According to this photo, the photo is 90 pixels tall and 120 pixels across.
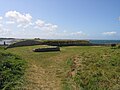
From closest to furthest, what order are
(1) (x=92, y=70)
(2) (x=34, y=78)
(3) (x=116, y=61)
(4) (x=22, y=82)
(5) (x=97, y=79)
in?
(4) (x=22, y=82)
(5) (x=97, y=79)
(2) (x=34, y=78)
(1) (x=92, y=70)
(3) (x=116, y=61)

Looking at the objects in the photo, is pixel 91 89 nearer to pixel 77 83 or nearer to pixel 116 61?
pixel 77 83

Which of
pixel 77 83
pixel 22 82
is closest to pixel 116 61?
pixel 77 83

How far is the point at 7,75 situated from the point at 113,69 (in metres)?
6.44

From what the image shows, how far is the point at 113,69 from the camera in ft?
46.1

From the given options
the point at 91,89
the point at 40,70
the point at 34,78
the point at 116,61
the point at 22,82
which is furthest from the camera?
the point at 116,61

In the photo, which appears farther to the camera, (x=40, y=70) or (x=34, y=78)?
(x=40, y=70)

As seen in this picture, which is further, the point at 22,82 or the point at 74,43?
the point at 74,43

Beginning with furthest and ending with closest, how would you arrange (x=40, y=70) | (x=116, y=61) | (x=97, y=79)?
(x=116, y=61)
(x=40, y=70)
(x=97, y=79)

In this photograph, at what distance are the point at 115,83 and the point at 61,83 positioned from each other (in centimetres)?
260

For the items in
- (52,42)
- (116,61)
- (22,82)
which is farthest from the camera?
(52,42)

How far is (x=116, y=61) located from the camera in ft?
54.4

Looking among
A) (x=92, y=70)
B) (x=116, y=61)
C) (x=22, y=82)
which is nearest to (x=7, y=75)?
(x=22, y=82)

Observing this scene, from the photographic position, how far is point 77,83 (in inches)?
436

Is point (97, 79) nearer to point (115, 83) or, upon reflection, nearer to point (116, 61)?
point (115, 83)
